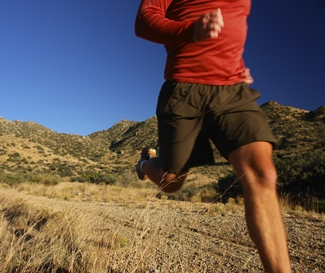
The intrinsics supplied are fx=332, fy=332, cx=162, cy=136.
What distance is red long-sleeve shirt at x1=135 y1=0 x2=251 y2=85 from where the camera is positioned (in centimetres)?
219

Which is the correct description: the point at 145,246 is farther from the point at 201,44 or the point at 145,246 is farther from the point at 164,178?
the point at 201,44

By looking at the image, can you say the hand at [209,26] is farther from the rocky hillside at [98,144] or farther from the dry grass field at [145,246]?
the rocky hillside at [98,144]

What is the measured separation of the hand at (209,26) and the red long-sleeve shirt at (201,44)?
0.25 metres

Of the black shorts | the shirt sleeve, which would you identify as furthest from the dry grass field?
the shirt sleeve

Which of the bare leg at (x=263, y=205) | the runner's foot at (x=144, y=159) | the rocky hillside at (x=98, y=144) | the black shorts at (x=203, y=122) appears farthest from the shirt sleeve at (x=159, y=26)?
the rocky hillside at (x=98, y=144)

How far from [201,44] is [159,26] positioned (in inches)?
13.1

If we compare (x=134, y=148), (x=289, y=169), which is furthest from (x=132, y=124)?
(x=289, y=169)

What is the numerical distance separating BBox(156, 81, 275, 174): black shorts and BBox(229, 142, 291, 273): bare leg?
8 cm

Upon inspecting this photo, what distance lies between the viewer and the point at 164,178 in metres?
2.44

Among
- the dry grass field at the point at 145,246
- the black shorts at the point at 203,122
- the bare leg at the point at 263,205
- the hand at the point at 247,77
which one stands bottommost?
the dry grass field at the point at 145,246

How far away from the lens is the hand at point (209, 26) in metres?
1.78

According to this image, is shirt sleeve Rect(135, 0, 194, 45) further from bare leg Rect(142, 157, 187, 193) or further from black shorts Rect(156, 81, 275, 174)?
bare leg Rect(142, 157, 187, 193)

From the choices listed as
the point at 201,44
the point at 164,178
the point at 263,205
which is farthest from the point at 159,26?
the point at 263,205

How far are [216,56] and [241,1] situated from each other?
1.54 feet
